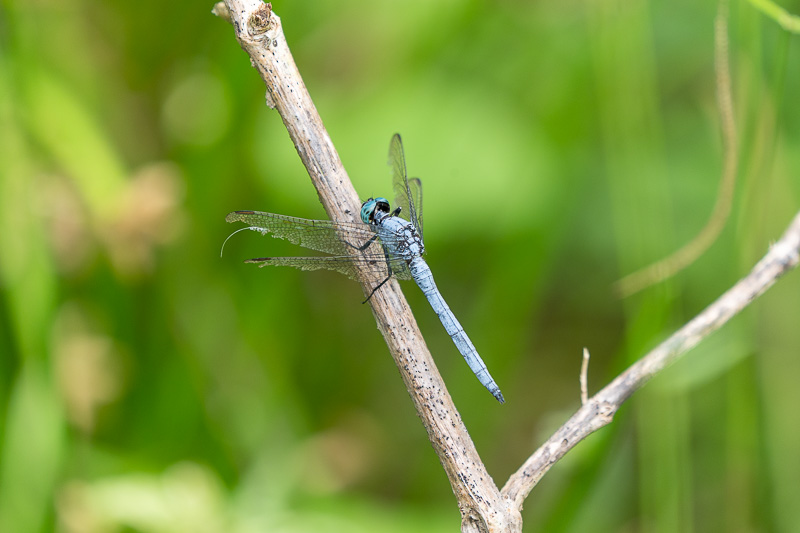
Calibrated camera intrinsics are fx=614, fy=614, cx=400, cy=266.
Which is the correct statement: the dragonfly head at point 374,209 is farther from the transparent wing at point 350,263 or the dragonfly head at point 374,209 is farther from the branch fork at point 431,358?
the branch fork at point 431,358

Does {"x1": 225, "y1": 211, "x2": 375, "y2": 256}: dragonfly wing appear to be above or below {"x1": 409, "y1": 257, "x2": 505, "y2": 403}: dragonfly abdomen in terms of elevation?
above

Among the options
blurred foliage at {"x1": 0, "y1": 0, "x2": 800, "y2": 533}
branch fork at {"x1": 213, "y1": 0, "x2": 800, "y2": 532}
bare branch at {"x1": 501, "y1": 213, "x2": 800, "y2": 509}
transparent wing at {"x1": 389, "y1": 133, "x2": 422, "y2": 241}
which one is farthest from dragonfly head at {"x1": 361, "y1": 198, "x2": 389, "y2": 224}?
bare branch at {"x1": 501, "y1": 213, "x2": 800, "y2": 509}

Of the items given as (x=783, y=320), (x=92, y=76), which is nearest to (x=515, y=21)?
(x=783, y=320)

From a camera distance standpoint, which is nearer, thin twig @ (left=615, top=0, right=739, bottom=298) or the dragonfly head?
thin twig @ (left=615, top=0, right=739, bottom=298)

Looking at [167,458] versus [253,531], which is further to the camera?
[167,458]

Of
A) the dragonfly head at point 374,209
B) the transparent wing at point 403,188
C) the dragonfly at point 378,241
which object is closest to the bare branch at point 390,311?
the dragonfly at point 378,241

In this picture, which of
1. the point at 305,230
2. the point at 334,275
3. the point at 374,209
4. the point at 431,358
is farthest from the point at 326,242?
the point at 334,275

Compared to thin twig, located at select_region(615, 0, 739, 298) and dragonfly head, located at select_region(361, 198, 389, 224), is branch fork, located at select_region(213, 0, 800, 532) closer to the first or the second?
thin twig, located at select_region(615, 0, 739, 298)

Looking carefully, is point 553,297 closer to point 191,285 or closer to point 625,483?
point 625,483
